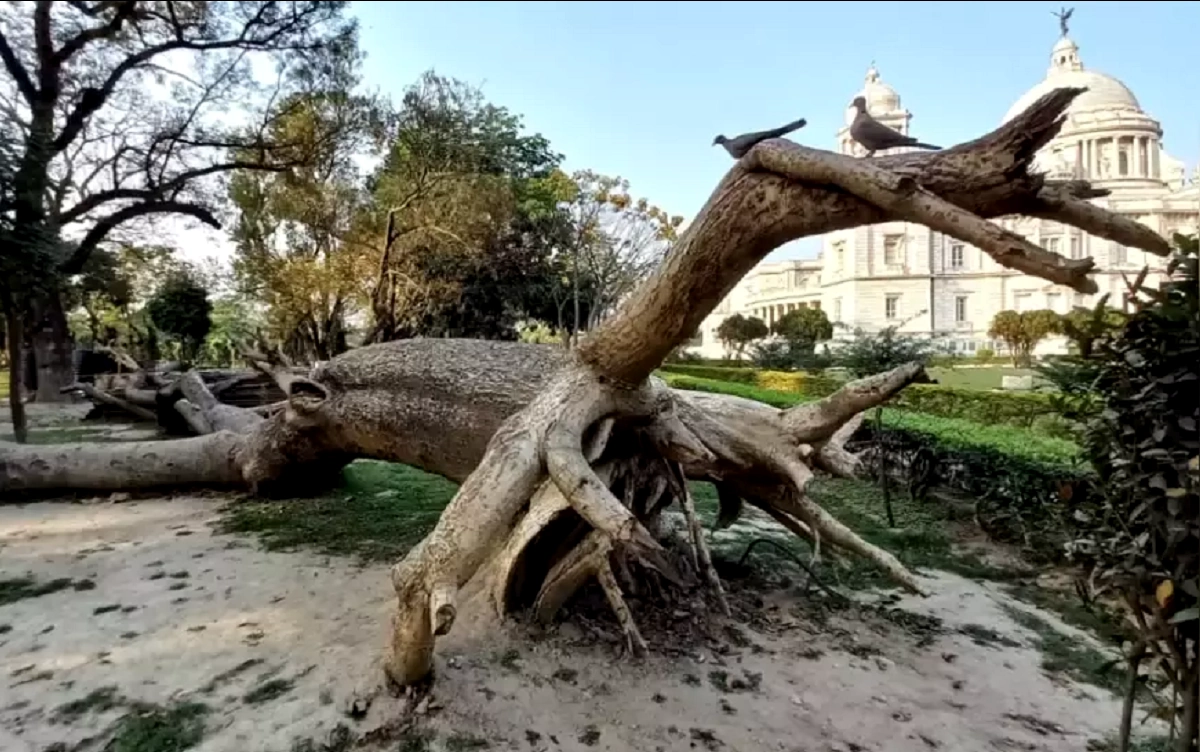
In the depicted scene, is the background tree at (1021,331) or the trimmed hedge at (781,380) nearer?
the trimmed hedge at (781,380)

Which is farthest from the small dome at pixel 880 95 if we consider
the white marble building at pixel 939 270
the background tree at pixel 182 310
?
the background tree at pixel 182 310

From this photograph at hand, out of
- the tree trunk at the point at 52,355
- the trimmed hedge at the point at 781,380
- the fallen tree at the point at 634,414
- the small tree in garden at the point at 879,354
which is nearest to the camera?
the fallen tree at the point at 634,414

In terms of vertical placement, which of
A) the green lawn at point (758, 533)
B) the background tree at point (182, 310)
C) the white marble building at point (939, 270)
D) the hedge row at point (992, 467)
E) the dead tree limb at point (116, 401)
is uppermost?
the white marble building at point (939, 270)

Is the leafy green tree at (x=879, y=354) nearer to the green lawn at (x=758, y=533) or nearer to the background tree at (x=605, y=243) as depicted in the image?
the green lawn at (x=758, y=533)

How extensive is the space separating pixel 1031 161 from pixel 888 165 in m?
0.40

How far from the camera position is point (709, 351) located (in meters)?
37.6

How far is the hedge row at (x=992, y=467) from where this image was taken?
4848 millimetres

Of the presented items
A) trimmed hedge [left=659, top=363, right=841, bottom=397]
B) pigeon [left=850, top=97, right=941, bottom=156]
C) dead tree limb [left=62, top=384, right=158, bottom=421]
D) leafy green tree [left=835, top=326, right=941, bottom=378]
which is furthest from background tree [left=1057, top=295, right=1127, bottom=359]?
dead tree limb [left=62, top=384, right=158, bottom=421]

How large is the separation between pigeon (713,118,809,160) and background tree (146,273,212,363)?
811 inches

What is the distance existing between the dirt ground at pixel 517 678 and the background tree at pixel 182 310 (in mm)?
18040

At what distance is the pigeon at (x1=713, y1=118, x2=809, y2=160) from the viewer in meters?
2.59

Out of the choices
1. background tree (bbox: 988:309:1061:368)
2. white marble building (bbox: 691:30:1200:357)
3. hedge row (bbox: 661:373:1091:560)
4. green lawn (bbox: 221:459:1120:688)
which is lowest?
green lawn (bbox: 221:459:1120:688)

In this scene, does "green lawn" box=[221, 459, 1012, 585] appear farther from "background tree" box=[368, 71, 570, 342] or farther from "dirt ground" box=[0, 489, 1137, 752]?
"background tree" box=[368, 71, 570, 342]

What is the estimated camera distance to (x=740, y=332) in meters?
27.2
